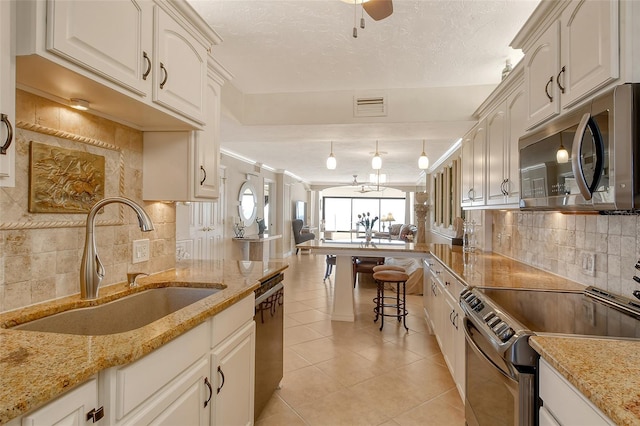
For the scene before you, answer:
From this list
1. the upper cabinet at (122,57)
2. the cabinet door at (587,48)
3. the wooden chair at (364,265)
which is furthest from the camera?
the wooden chair at (364,265)

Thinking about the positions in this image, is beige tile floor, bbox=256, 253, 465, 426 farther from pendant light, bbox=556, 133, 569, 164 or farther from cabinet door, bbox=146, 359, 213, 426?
pendant light, bbox=556, 133, 569, 164

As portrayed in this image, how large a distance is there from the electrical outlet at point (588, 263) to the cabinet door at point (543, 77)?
0.77 meters

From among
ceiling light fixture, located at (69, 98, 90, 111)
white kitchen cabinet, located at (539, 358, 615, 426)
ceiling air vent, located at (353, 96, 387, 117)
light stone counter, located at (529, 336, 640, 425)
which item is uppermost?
ceiling air vent, located at (353, 96, 387, 117)

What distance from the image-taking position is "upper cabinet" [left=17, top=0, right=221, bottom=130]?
1.05 m

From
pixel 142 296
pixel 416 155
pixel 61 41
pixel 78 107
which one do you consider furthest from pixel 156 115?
pixel 416 155

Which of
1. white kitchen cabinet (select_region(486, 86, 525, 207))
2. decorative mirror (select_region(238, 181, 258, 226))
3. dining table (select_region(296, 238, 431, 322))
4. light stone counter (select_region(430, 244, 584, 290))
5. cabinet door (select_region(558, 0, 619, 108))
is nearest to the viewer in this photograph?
cabinet door (select_region(558, 0, 619, 108))

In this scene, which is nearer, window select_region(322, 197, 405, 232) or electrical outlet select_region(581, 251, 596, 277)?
electrical outlet select_region(581, 251, 596, 277)

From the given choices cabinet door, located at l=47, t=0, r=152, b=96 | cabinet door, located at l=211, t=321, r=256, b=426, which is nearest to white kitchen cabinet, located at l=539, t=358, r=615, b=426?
cabinet door, located at l=211, t=321, r=256, b=426

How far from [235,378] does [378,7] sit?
6.28 feet

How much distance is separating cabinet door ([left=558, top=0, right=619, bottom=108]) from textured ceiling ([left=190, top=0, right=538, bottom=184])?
70 centimetres

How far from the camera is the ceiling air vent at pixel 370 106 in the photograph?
336 cm

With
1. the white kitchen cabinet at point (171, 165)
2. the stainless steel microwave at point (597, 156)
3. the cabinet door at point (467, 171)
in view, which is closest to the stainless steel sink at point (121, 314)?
the white kitchen cabinet at point (171, 165)

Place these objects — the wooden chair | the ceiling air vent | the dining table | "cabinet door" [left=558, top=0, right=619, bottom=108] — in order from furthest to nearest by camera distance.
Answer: the wooden chair, the dining table, the ceiling air vent, "cabinet door" [left=558, top=0, right=619, bottom=108]

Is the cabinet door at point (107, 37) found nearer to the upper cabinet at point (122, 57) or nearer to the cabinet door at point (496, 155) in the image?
the upper cabinet at point (122, 57)
